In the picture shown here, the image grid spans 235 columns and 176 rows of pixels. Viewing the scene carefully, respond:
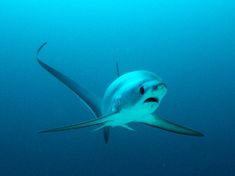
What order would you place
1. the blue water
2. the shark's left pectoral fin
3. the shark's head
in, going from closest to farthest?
1. the shark's head
2. the shark's left pectoral fin
3. the blue water

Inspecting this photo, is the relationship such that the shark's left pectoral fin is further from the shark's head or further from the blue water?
the blue water

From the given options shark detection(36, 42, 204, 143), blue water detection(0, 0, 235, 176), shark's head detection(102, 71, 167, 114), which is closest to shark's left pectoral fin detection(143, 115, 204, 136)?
shark detection(36, 42, 204, 143)

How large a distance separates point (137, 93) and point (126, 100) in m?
0.15

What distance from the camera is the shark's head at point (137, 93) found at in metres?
2.48

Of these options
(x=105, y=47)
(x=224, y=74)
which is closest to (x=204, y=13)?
(x=224, y=74)

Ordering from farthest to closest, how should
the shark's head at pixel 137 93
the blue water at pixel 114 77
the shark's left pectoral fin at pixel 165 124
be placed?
the blue water at pixel 114 77 < the shark's left pectoral fin at pixel 165 124 < the shark's head at pixel 137 93

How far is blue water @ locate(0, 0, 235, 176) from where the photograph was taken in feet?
33.1

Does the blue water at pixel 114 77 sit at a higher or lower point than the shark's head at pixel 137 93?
higher

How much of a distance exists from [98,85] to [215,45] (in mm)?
4330

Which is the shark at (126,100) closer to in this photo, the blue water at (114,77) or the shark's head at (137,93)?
the shark's head at (137,93)

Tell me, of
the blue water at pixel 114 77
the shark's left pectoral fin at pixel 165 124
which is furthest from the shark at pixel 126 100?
the blue water at pixel 114 77

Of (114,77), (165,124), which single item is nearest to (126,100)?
(165,124)

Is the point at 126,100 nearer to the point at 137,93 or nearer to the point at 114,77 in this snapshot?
the point at 137,93

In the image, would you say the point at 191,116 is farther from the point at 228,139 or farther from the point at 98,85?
the point at 98,85
